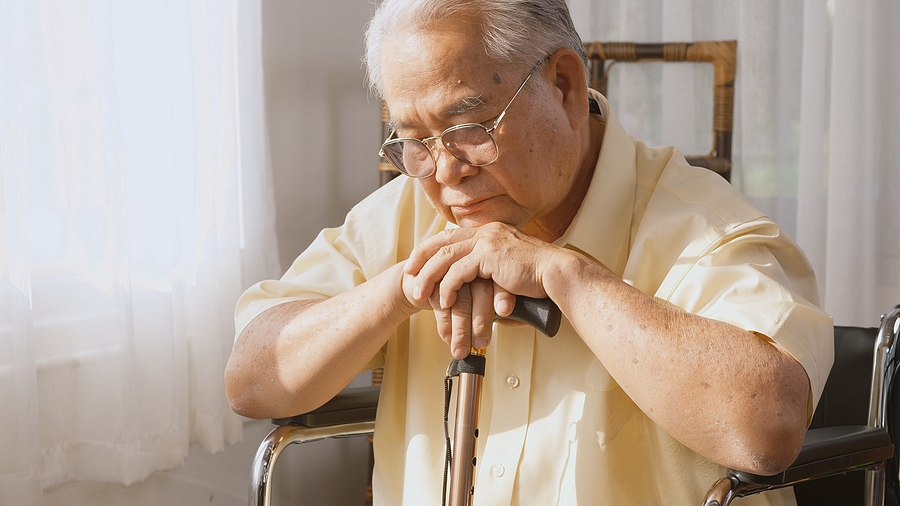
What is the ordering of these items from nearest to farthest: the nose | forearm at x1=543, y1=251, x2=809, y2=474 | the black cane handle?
forearm at x1=543, y1=251, x2=809, y2=474, the black cane handle, the nose

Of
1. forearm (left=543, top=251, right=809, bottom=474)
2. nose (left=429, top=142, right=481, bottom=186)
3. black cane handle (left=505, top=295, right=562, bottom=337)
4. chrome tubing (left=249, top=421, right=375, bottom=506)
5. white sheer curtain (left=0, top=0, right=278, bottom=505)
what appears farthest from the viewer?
white sheer curtain (left=0, top=0, right=278, bottom=505)

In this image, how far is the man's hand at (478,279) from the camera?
1.13m

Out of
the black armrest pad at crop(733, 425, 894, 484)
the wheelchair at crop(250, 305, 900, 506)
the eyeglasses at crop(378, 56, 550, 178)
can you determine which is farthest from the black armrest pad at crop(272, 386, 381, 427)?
the black armrest pad at crop(733, 425, 894, 484)

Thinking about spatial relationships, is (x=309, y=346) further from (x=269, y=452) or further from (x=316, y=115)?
(x=316, y=115)

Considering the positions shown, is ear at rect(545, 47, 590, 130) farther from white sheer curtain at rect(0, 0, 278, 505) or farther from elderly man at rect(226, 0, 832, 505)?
white sheer curtain at rect(0, 0, 278, 505)

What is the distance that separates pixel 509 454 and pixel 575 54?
2.00 feet

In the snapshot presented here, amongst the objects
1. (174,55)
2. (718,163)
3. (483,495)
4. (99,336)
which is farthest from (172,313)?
(718,163)

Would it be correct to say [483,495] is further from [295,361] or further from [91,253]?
[91,253]

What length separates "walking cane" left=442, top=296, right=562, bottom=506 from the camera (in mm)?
1096

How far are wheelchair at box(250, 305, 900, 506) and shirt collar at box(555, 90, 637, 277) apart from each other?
15.1 inches

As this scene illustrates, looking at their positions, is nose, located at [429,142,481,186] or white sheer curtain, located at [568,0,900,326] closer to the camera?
nose, located at [429,142,481,186]

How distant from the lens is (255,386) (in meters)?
1.37

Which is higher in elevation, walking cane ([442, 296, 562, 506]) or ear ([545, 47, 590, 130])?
ear ([545, 47, 590, 130])

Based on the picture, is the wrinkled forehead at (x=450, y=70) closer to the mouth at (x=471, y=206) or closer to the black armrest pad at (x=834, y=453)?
the mouth at (x=471, y=206)
